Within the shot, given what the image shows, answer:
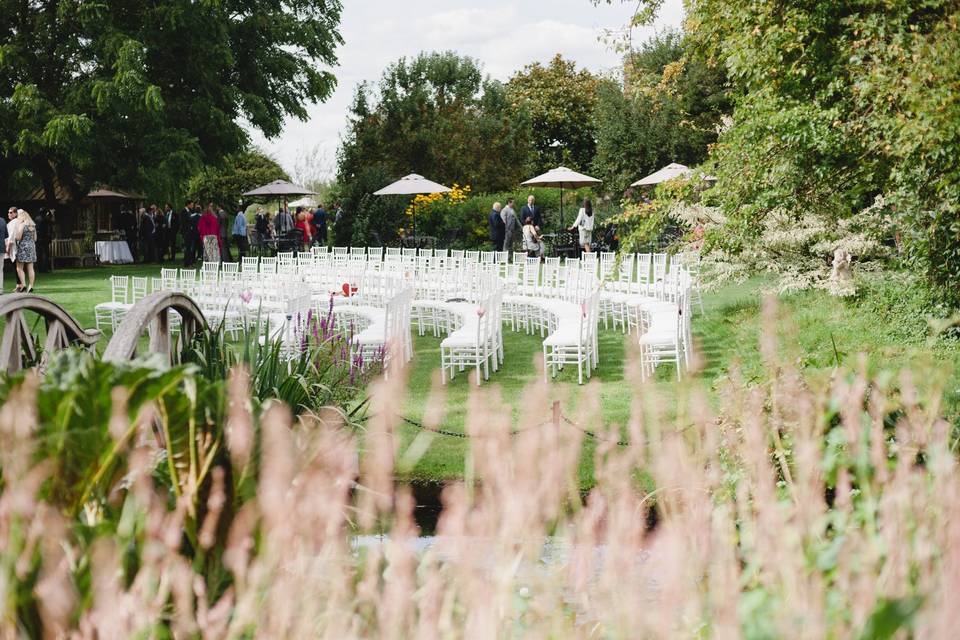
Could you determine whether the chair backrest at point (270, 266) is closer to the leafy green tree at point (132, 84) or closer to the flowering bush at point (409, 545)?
the leafy green tree at point (132, 84)

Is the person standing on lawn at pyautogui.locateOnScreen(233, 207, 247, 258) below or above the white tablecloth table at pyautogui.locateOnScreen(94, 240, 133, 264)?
above

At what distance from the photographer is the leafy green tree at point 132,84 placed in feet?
89.4

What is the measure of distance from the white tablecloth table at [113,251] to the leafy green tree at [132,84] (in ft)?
5.37

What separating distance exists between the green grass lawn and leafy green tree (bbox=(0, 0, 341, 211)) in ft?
37.5

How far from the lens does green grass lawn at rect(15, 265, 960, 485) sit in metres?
6.82

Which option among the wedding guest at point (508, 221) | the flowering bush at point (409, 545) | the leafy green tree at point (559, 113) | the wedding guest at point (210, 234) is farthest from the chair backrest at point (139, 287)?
the leafy green tree at point (559, 113)

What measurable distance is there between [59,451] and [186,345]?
3.73 m

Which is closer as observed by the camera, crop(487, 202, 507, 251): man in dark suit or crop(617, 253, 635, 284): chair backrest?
crop(617, 253, 635, 284): chair backrest

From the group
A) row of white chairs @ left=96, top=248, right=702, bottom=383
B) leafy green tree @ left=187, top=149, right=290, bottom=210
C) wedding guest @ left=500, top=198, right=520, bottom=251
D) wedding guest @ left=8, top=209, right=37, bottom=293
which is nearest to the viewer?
A: row of white chairs @ left=96, top=248, right=702, bottom=383

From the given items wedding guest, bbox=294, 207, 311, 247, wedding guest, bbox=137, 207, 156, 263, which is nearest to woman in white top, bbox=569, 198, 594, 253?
wedding guest, bbox=294, 207, 311, 247

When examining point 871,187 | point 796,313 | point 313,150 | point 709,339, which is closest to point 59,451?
point 871,187

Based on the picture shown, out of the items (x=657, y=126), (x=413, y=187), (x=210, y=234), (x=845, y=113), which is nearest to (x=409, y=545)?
(x=845, y=113)

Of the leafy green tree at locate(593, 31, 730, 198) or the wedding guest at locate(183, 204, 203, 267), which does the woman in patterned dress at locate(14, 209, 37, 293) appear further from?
the leafy green tree at locate(593, 31, 730, 198)

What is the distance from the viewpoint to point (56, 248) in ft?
97.1
